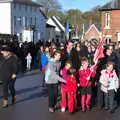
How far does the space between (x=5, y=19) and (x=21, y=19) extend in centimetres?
628

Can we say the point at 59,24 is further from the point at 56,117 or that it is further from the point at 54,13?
the point at 56,117

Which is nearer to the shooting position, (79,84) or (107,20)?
(79,84)

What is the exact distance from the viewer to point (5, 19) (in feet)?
272

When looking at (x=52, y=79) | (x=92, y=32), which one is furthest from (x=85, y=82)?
(x=92, y=32)

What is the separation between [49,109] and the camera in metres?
13.8

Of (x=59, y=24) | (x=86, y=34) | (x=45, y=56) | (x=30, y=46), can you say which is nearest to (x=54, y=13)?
(x=59, y=24)

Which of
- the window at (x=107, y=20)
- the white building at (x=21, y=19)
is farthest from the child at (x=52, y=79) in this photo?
the white building at (x=21, y=19)

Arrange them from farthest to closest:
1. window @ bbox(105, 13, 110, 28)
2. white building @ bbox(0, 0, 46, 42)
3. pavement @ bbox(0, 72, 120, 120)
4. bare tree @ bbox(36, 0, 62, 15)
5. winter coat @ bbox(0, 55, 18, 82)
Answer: bare tree @ bbox(36, 0, 62, 15), white building @ bbox(0, 0, 46, 42), window @ bbox(105, 13, 110, 28), winter coat @ bbox(0, 55, 18, 82), pavement @ bbox(0, 72, 120, 120)

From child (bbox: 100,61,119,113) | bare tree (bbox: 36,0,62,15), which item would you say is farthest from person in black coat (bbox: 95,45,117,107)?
bare tree (bbox: 36,0,62,15)

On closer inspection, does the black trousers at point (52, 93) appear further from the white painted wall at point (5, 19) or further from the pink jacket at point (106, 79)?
the white painted wall at point (5, 19)

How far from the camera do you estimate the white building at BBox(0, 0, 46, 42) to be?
82500 millimetres

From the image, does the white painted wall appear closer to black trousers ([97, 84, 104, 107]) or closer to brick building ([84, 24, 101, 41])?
brick building ([84, 24, 101, 41])

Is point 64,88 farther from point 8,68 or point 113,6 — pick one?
point 113,6

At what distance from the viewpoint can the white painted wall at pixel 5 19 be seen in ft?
271
